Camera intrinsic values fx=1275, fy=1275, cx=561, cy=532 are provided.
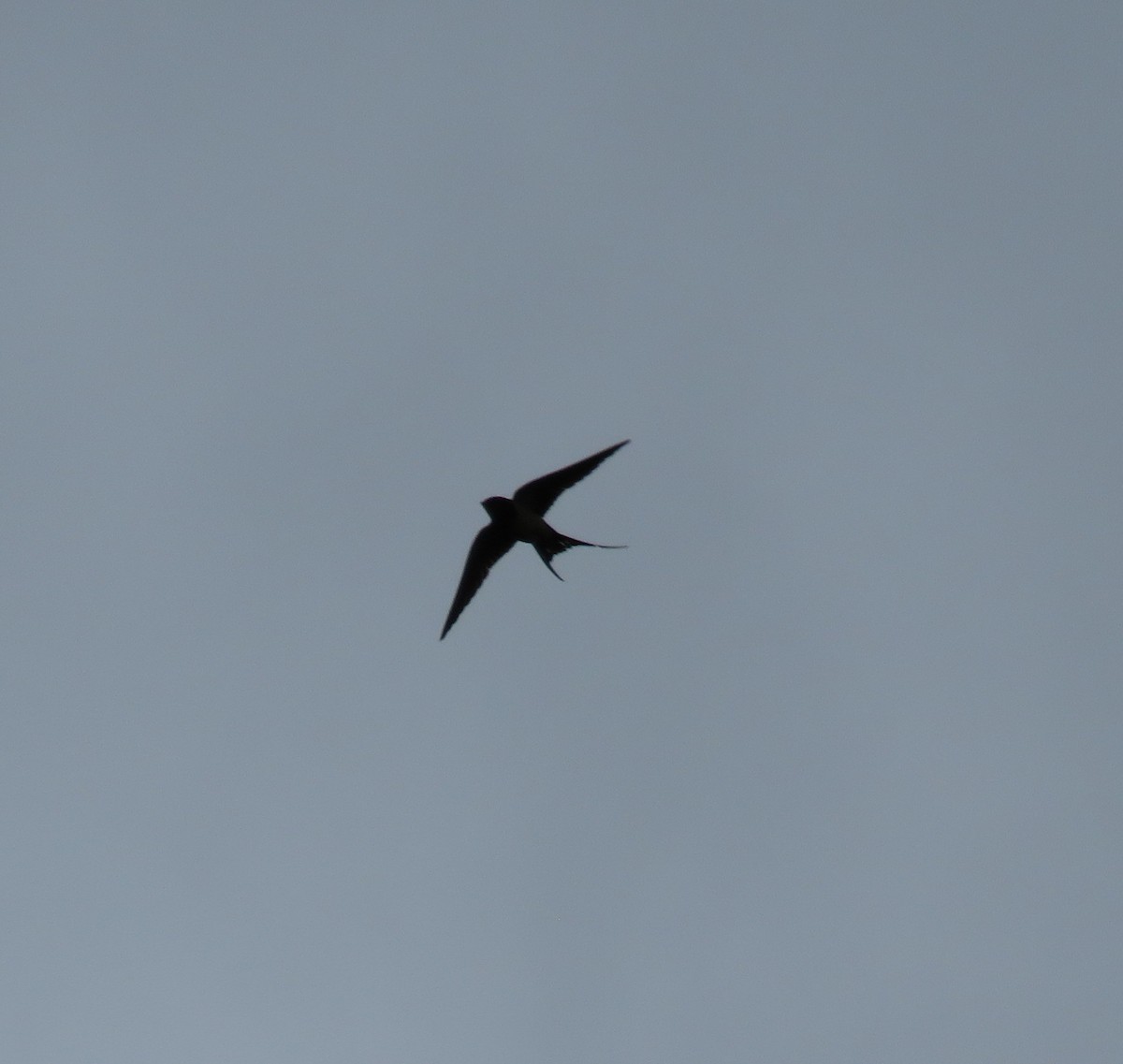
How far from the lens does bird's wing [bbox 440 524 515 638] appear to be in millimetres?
14578

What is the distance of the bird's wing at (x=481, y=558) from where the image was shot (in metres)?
14.6

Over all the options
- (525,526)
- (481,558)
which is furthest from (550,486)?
(481,558)

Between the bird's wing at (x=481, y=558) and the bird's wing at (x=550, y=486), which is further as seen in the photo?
the bird's wing at (x=481, y=558)

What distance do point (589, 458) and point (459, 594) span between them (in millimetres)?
2300

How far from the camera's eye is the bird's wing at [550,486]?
13.7 m

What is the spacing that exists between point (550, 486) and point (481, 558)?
1429mm

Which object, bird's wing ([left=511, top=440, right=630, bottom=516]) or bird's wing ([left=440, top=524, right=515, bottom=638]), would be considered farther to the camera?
Result: bird's wing ([left=440, top=524, right=515, bottom=638])

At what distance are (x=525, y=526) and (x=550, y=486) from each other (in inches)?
21.9

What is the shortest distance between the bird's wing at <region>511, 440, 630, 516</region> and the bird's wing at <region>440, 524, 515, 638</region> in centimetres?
64

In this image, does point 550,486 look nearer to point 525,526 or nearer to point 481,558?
point 525,526

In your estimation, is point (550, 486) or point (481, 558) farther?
point (481, 558)

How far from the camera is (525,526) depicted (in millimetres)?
14117

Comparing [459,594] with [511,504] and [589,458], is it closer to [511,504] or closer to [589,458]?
[511,504]

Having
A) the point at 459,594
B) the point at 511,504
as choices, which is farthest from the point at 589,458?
the point at 459,594
